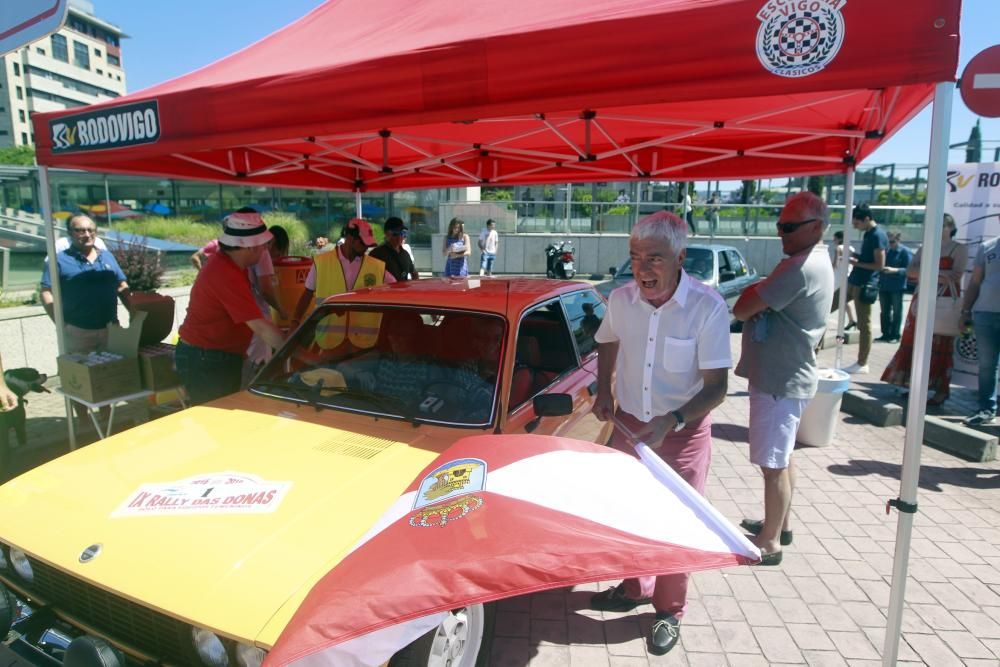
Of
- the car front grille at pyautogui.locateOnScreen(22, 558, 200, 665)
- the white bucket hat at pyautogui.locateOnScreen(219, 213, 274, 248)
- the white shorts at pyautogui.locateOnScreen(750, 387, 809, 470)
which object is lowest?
the car front grille at pyautogui.locateOnScreen(22, 558, 200, 665)

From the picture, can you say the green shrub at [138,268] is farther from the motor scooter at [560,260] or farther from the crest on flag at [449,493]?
the motor scooter at [560,260]

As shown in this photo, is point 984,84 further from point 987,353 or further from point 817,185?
point 817,185

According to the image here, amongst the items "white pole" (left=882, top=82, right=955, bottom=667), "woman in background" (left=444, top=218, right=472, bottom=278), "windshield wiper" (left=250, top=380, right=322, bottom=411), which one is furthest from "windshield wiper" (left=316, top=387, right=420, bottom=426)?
"woman in background" (left=444, top=218, right=472, bottom=278)

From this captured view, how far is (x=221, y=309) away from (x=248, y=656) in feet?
8.25

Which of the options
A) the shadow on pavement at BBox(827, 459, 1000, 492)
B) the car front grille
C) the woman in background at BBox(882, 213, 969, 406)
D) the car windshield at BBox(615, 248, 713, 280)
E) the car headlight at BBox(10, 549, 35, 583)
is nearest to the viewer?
the car front grille

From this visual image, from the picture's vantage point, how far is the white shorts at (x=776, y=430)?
307 centimetres

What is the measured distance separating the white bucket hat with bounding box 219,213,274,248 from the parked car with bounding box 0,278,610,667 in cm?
64

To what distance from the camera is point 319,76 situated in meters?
3.01

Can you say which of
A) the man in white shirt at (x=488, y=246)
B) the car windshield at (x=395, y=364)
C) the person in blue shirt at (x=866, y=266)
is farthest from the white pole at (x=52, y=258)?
the man in white shirt at (x=488, y=246)

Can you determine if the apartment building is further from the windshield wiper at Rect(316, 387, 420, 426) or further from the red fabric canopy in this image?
the windshield wiper at Rect(316, 387, 420, 426)

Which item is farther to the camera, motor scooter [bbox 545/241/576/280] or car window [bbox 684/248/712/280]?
motor scooter [bbox 545/241/576/280]

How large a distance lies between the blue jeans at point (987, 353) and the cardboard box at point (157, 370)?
7.09 metres

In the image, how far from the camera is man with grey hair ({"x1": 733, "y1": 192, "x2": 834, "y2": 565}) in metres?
2.94

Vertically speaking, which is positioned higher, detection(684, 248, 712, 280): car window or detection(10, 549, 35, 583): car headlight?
detection(684, 248, 712, 280): car window
